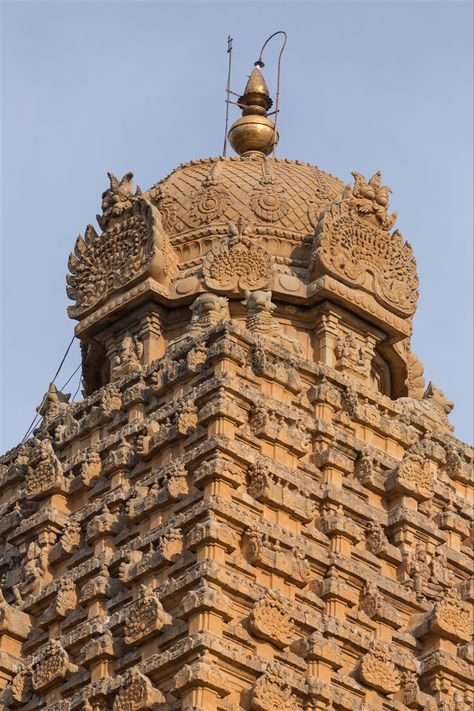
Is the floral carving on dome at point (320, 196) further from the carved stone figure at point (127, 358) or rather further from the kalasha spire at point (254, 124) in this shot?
the carved stone figure at point (127, 358)

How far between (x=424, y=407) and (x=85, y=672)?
28.1 ft

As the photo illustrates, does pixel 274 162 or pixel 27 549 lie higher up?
pixel 274 162

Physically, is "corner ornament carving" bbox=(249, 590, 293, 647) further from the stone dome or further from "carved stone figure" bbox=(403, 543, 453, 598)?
the stone dome

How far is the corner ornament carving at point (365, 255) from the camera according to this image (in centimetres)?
4456

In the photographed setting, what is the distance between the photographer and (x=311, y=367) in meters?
43.2

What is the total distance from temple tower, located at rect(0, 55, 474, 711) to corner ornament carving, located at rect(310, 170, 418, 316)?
0.04m

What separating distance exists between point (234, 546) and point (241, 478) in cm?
136

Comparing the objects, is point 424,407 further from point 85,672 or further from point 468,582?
point 85,672

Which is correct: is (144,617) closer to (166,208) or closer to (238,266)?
(238,266)

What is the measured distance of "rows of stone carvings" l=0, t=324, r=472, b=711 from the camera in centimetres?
3847

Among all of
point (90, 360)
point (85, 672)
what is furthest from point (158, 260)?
point (85, 672)

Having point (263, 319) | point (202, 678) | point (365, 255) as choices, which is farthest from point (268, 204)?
point (202, 678)

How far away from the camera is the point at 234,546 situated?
39312 mm

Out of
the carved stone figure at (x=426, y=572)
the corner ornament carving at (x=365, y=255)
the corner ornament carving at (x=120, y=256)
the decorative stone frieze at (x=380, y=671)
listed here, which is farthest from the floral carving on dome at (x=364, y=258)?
the decorative stone frieze at (x=380, y=671)
